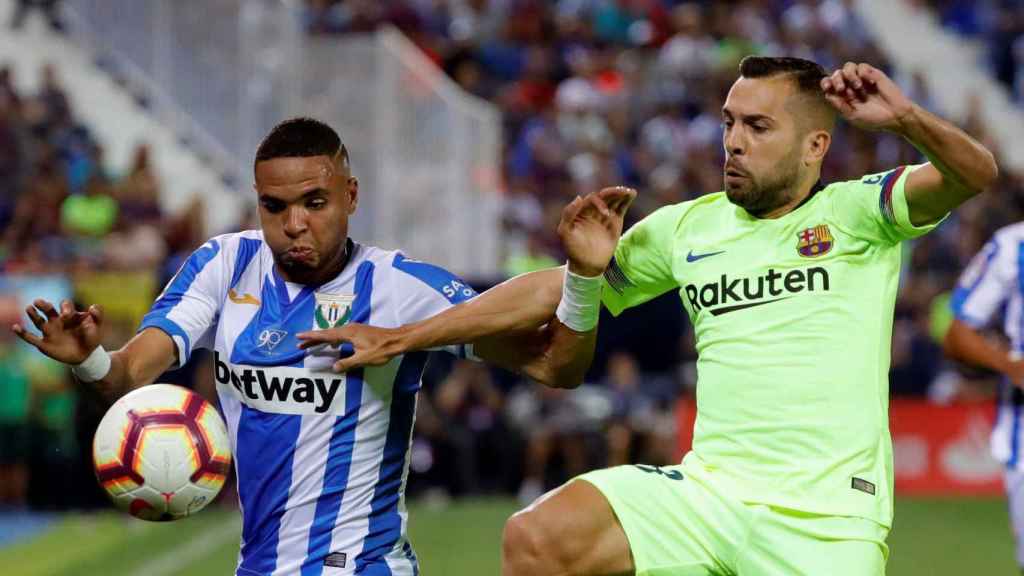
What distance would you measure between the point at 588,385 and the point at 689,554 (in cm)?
1044

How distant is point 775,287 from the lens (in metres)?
5.11

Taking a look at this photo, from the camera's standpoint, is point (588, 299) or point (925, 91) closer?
point (588, 299)

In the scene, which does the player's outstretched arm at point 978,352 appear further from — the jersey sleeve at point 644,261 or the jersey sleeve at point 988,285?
the jersey sleeve at point 644,261

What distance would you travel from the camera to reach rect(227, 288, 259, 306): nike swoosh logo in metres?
5.20

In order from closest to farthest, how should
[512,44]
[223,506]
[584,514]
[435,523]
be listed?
[584,514]
[435,523]
[223,506]
[512,44]

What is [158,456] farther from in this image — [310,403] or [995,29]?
[995,29]

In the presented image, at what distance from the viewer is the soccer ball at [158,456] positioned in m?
4.77

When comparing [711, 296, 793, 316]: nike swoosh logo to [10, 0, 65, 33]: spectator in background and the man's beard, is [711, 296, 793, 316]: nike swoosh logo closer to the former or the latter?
the man's beard

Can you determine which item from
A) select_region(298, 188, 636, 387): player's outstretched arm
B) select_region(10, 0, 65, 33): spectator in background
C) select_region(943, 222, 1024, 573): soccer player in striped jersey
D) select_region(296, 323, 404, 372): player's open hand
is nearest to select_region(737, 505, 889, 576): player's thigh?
select_region(298, 188, 636, 387): player's outstretched arm

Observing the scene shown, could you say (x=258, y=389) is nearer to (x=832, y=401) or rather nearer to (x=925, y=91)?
Answer: (x=832, y=401)

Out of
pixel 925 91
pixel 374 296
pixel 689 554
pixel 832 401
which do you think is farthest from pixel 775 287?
pixel 925 91

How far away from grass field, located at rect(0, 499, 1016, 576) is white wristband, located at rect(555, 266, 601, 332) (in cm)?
600

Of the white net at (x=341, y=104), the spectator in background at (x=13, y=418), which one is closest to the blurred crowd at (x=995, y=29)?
the white net at (x=341, y=104)

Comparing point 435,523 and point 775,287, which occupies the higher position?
point 775,287
